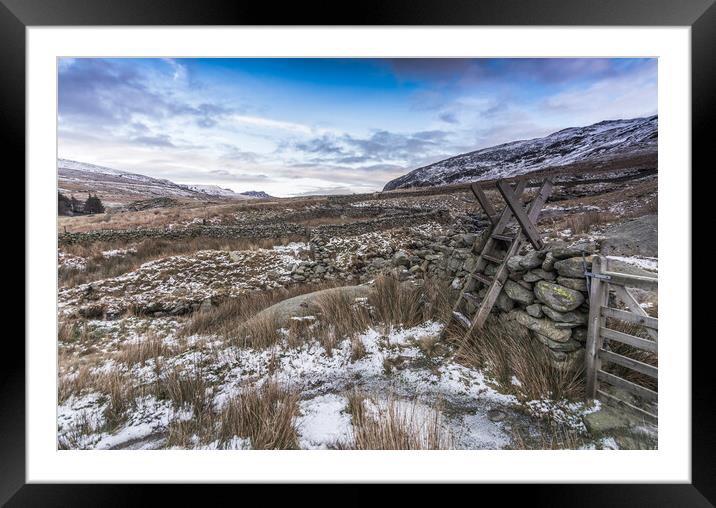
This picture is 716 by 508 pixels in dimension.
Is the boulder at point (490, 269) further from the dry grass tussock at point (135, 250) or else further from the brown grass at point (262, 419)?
the dry grass tussock at point (135, 250)

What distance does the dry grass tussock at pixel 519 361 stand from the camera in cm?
164

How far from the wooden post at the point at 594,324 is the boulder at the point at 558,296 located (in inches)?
3.5

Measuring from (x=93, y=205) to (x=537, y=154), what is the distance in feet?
17.7

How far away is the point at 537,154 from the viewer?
3045 mm

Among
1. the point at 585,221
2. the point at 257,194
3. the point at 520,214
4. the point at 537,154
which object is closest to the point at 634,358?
the point at 520,214

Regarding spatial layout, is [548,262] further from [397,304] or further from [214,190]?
[214,190]

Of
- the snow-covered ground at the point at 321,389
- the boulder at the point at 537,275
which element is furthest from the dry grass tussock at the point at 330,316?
the boulder at the point at 537,275

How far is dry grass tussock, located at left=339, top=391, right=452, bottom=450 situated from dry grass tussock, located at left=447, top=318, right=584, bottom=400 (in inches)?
25.0
